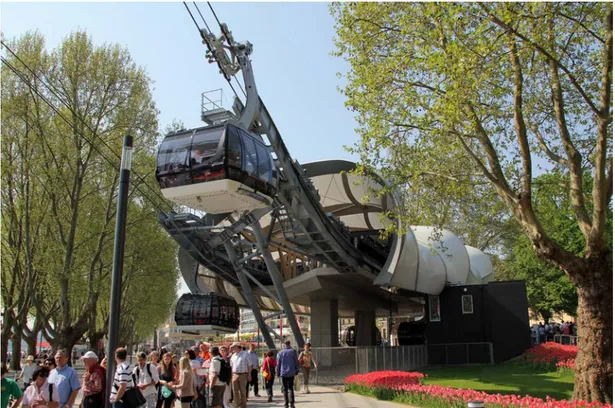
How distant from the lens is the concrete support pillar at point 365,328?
47.7 meters

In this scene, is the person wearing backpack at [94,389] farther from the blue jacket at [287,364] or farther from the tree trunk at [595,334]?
the tree trunk at [595,334]

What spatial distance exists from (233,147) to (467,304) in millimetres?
19263

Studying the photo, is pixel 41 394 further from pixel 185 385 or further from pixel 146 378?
Result: pixel 185 385

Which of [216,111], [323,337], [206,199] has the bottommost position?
[323,337]

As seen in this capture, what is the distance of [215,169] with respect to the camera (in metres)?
16.0

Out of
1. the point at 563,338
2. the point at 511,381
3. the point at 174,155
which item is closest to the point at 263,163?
the point at 174,155

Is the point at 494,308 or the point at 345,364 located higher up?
the point at 494,308

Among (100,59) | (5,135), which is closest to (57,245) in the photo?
(5,135)

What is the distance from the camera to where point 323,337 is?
132 feet

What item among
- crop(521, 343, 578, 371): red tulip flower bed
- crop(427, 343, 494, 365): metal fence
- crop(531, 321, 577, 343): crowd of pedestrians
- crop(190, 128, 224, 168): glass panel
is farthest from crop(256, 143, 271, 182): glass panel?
crop(531, 321, 577, 343): crowd of pedestrians

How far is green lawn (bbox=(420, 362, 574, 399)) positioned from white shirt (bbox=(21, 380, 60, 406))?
12.3m

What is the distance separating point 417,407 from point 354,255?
1479 cm

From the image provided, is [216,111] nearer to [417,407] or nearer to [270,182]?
[270,182]

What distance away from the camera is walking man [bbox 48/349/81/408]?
819 centimetres
